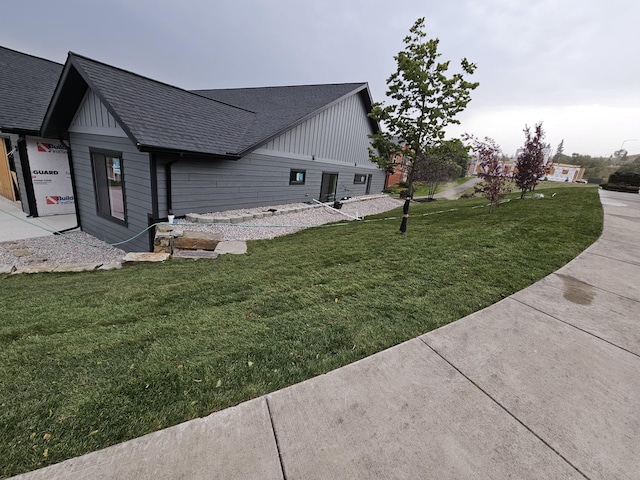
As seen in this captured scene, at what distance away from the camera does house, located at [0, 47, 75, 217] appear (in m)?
9.98

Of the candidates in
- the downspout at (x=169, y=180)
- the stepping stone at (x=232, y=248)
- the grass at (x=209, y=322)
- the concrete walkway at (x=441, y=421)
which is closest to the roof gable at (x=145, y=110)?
the downspout at (x=169, y=180)

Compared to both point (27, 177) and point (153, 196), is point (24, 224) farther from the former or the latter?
point (153, 196)

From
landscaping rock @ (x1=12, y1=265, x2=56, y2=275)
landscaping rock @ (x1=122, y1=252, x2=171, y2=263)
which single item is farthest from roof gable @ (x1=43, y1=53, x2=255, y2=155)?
landscaping rock @ (x1=12, y1=265, x2=56, y2=275)

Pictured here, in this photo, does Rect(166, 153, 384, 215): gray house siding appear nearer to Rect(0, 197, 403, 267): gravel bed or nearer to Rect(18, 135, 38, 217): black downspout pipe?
Rect(0, 197, 403, 267): gravel bed

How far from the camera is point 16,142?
33.8 feet

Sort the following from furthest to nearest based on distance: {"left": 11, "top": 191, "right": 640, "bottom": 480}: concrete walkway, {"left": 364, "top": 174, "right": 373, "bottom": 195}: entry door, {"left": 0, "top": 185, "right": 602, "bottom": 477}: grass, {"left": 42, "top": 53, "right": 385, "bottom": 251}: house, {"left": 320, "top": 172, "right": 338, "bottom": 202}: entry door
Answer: {"left": 364, "top": 174, "right": 373, "bottom": 195}: entry door
{"left": 320, "top": 172, "right": 338, "bottom": 202}: entry door
{"left": 42, "top": 53, "right": 385, "bottom": 251}: house
{"left": 0, "top": 185, "right": 602, "bottom": 477}: grass
{"left": 11, "top": 191, "right": 640, "bottom": 480}: concrete walkway

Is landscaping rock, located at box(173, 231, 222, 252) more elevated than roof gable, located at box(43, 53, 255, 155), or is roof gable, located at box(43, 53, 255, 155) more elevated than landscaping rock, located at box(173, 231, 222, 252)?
roof gable, located at box(43, 53, 255, 155)

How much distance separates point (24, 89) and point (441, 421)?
1846 cm

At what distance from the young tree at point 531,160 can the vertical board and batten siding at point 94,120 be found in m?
14.2

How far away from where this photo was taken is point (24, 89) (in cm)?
1183

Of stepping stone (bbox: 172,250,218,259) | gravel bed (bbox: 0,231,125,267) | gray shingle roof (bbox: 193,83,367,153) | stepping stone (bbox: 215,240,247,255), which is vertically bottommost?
gravel bed (bbox: 0,231,125,267)

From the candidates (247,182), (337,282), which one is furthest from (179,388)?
(247,182)

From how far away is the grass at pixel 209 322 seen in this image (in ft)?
6.30

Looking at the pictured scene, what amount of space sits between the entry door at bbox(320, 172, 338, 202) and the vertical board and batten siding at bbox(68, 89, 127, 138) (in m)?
9.10
